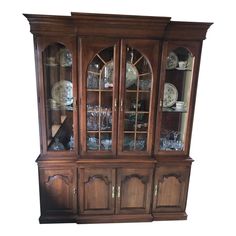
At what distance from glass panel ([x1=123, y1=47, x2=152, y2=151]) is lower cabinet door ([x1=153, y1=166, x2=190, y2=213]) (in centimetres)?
37

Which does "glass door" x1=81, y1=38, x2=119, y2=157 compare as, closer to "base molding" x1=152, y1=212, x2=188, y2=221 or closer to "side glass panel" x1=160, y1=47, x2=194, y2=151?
"side glass panel" x1=160, y1=47, x2=194, y2=151

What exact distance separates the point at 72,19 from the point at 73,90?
62cm

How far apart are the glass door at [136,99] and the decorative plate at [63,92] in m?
0.54

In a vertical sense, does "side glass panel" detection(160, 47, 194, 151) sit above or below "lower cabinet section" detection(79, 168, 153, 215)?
above

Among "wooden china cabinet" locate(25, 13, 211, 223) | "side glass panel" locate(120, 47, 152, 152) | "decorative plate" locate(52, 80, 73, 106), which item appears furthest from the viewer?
"decorative plate" locate(52, 80, 73, 106)

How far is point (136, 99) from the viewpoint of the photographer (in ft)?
7.02

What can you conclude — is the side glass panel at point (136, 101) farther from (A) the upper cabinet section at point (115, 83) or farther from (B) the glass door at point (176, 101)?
(B) the glass door at point (176, 101)

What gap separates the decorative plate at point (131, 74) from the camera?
2061mm

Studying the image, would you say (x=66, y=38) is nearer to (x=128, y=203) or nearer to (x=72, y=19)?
(x=72, y=19)

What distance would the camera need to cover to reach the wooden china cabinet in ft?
6.36

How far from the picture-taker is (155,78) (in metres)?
2.05

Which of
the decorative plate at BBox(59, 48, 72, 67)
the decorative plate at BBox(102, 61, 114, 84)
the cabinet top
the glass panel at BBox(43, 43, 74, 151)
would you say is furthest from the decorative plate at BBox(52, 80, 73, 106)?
the cabinet top

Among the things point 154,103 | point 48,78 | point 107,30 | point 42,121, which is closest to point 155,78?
point 154,103

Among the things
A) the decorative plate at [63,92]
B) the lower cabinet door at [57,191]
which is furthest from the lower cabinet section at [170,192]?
the decorative plate at [63,92]
